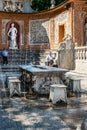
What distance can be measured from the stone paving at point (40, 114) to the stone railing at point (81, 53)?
31.0 ft

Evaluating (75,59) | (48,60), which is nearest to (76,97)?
(75,59)

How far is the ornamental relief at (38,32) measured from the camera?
1067 inches

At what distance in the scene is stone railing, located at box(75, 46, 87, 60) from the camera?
1862 centimetres

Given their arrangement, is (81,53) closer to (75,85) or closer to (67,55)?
(67,55)

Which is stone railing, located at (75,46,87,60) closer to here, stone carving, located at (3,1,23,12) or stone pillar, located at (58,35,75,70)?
stone pillar, located at (58,35,75,70)

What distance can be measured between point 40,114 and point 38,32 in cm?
2097

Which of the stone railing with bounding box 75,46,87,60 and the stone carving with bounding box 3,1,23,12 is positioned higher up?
the stone carving with bounding box 3,1,23,12

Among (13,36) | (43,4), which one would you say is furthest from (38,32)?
(43,4)

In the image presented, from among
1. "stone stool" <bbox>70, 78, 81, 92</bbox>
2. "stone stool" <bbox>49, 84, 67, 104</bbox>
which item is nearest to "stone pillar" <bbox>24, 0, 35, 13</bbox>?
"stone stool" <bbox>70, 78, 81, 92</bbox>

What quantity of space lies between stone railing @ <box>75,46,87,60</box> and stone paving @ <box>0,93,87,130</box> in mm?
9455

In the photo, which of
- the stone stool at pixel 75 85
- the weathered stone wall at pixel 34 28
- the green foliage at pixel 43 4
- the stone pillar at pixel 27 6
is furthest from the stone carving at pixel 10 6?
the stone stool at pixel 75 85

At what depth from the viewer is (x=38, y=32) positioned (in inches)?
1081

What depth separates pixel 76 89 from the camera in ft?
35.4

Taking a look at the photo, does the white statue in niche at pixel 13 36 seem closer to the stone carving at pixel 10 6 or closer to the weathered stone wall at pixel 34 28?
the weathered stone wall at pixel 34 28
